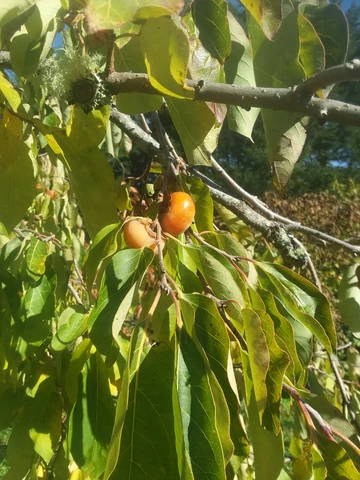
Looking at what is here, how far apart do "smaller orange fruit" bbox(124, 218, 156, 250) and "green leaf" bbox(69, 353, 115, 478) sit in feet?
0.81

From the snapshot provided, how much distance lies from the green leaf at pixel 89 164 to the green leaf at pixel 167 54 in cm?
18

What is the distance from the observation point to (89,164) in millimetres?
722

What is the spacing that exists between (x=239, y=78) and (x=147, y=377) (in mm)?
462

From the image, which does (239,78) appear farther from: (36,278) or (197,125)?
(36,278)

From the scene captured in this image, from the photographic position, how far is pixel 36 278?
1.15m

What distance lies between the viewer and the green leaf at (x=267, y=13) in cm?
52

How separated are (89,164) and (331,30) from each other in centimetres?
39

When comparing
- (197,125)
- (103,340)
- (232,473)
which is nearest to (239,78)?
(197,125)

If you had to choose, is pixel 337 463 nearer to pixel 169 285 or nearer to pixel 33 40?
pixel 169 285

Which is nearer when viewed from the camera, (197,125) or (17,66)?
(17,66)

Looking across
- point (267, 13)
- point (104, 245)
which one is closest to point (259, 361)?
point (104, 245)

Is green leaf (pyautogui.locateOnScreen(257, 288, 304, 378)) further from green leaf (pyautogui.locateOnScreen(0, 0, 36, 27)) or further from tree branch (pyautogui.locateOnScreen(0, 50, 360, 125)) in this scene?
green leaf (pyautogui.locateOnScreen(0, 0, 36, 27))

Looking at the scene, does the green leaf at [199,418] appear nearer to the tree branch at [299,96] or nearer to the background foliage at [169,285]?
the background foliage at [169,285]

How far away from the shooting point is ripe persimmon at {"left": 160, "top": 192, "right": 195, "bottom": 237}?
2.53ft
